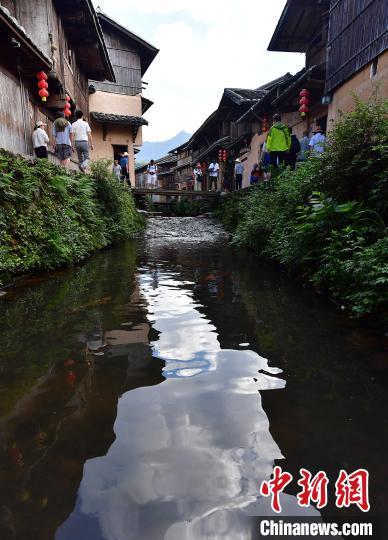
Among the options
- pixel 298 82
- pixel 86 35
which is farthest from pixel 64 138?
pixel 298 82

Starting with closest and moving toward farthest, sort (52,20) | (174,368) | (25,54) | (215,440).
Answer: (215,440), (174,368), (25,54), (52,20)

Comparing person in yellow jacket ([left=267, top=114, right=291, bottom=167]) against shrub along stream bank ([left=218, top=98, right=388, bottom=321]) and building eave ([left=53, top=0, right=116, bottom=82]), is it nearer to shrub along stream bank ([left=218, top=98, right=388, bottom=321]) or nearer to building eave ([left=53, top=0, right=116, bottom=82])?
shrub along stream bank ([left=218, top=98, right=388, bottom=321])

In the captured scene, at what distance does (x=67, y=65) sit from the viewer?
47.8ft

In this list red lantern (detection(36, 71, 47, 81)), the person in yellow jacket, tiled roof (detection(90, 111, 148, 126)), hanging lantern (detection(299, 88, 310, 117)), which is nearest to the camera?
red lantern (detection(36, 71, 47, 81))

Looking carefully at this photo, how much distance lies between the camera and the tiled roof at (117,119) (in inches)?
878

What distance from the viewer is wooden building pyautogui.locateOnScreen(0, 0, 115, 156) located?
896cm

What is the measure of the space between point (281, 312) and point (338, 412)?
245 cm

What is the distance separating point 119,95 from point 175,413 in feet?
81.2

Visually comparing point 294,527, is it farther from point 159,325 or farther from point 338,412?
point 159,325

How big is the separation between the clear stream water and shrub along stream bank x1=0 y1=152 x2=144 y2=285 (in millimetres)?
1567

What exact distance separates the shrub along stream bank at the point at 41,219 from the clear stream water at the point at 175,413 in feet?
5.14

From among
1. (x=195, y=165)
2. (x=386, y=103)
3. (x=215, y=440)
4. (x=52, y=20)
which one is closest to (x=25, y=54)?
(x=52, y=20)

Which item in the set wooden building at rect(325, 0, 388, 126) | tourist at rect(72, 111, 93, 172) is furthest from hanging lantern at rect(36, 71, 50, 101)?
wooden building at rect(325, 0, 388, 126)

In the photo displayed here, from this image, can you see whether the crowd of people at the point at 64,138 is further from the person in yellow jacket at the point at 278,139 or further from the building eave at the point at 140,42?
the building eave at the point at 140,42
